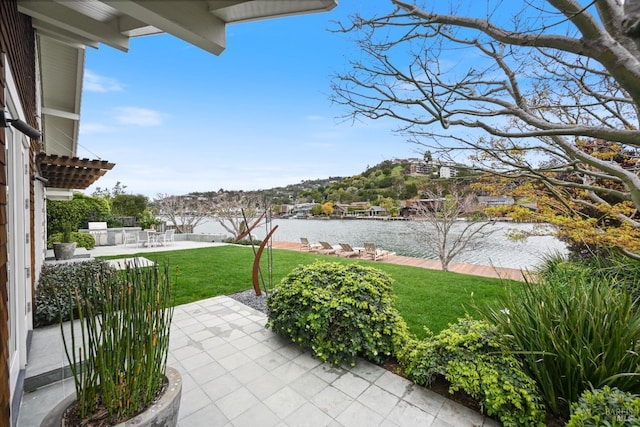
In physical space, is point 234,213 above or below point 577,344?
above

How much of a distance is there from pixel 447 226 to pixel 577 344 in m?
8.17

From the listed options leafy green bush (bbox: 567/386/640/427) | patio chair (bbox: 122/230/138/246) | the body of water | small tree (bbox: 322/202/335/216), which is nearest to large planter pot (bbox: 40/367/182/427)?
leafy green bush (bbox: 567/386/640/427)

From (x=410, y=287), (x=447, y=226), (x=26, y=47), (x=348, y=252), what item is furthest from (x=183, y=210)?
(x=410, y=287)

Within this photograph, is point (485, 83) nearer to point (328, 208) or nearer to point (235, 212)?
point (235, 212)

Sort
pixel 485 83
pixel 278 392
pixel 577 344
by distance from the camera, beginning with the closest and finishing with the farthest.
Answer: pixel 577 344 < pixel 278 392 < pixel 485 83

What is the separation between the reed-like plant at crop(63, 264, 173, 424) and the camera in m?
1.66

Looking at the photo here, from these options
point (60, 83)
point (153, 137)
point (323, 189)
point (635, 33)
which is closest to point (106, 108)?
point (153, 137)

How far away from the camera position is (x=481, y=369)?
236 centimetres

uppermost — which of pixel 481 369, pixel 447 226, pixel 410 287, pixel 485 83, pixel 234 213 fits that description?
pixel 485 83

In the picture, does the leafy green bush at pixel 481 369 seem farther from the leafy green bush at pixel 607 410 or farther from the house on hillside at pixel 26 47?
the house on hillside at pixel 26 47

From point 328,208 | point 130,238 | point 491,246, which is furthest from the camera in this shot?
point 328,208

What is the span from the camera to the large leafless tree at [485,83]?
305cm

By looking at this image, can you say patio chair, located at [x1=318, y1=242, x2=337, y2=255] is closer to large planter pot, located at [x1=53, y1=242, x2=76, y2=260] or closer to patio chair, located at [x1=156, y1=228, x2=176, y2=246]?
patio chair, located at [x1=156, y1=228, x2=176, y2=246]

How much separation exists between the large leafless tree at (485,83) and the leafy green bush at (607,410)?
204 cm
